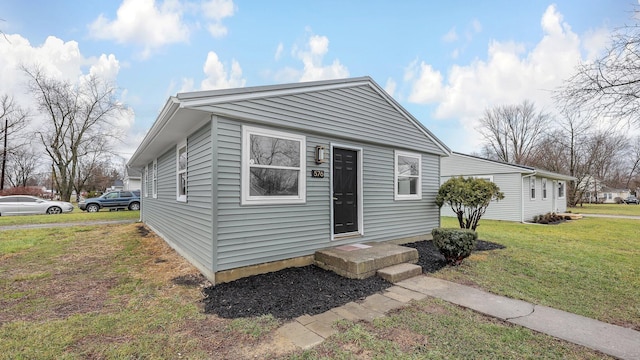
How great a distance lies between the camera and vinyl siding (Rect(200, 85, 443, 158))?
181 inches

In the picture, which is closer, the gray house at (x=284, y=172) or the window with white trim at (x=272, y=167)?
the gray house at (x=284, y=172)

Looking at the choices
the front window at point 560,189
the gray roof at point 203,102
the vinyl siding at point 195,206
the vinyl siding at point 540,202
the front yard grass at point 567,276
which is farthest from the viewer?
the front window at point 560,189

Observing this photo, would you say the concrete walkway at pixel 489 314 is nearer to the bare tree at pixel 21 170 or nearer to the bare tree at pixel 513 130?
the bare tree at pixel 513 130

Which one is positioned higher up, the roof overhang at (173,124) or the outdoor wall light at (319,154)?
the roof overhang at (173,124)

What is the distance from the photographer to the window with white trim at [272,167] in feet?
14.8

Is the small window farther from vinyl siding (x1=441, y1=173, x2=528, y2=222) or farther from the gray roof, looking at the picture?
the gray roof

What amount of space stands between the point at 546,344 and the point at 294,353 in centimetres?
234

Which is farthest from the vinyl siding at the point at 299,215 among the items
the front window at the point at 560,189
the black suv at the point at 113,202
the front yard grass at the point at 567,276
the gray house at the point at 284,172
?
the black suv at the point at 113,202

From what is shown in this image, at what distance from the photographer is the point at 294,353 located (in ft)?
7.92

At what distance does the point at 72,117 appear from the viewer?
25219mm

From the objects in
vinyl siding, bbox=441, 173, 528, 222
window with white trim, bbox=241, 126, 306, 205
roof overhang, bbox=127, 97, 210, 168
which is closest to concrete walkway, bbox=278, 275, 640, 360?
window with white trim, bbox=241, 126, 306, 205

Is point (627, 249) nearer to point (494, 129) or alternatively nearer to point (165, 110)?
point (165, 110)

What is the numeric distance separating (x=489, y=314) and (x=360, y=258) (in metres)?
1.91

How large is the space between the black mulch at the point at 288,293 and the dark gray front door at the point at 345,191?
4.15 feet
